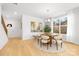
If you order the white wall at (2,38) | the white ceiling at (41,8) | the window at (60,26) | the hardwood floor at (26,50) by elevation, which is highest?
the white ceiling at (41,8)

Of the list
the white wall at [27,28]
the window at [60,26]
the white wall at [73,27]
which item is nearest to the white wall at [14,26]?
the white wall at [27,28]

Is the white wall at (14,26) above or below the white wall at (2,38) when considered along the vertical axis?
above

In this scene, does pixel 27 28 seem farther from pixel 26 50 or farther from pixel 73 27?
pixel 73 27

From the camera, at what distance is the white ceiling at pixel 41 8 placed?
7.18ft

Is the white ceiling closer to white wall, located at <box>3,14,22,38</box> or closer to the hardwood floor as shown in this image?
white wall, located at <box>3,14,22,38</box>

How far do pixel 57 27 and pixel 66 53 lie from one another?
0.64 metres

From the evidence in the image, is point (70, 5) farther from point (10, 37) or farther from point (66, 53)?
point (10, 37)

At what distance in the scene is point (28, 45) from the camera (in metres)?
2.34

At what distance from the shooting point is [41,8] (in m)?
2.27

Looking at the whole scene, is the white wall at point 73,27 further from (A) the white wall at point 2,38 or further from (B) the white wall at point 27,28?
(A) the white wall at point 2,38

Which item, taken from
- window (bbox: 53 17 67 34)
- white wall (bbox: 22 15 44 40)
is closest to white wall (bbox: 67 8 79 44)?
window (bbox: 53 17 67 34)

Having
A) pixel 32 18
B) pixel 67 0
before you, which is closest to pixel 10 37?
pixel 32 18

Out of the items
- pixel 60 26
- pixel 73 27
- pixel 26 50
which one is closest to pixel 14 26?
pixel 26 50

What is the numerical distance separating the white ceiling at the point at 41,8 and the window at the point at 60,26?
15cm
